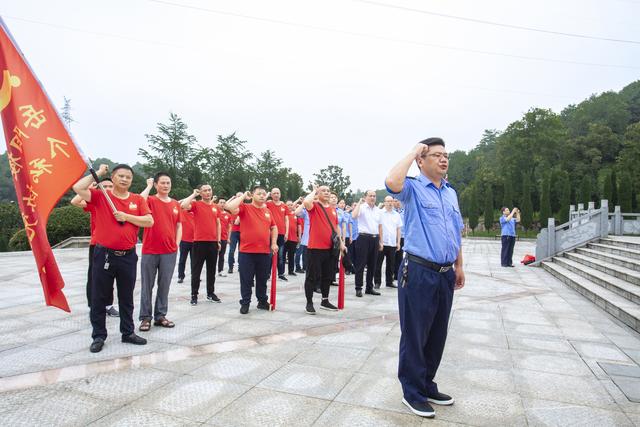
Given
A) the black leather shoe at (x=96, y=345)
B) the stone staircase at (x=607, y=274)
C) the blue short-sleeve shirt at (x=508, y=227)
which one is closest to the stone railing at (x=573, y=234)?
the stone staircase at (x=607, y=274)

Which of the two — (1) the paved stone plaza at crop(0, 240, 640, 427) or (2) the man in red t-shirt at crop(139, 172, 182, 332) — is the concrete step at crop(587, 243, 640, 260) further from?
(2) the man in red t-shirt at crop(139, 172, 182, 332)

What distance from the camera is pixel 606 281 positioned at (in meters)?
7.70

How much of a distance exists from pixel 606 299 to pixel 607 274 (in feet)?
8.03

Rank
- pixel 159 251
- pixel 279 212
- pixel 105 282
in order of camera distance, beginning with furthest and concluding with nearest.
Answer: pixel 279 212 < pixel 159 251 < pixel 105 282

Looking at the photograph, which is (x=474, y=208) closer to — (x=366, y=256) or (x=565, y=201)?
(x=565, y=201)

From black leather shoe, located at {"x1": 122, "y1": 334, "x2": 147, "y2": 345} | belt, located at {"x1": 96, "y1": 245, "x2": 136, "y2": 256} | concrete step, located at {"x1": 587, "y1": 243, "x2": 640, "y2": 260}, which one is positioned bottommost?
black leather shoe, located at {"x1": 122, "y1": 334, "x2": 147, "y2": 345}

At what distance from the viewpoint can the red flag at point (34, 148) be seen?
326 centimetres

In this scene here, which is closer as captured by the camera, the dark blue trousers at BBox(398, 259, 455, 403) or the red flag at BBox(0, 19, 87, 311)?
the dark blue trousers at BBox(398, 259, 455, 403)

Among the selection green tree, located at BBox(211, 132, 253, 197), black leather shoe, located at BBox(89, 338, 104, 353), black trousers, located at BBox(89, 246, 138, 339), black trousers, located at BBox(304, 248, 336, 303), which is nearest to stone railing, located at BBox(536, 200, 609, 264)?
black trousers, located at BBox(304, 248, 336, 303)

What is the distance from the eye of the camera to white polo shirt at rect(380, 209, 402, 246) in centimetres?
811

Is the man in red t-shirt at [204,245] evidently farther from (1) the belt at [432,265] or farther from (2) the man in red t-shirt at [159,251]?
(1) the belt at [432,265]

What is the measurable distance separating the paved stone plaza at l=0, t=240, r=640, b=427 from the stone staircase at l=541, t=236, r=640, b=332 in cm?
44

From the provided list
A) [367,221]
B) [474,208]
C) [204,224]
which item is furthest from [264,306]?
[474,208]

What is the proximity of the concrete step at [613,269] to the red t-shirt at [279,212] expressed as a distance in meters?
6.81
